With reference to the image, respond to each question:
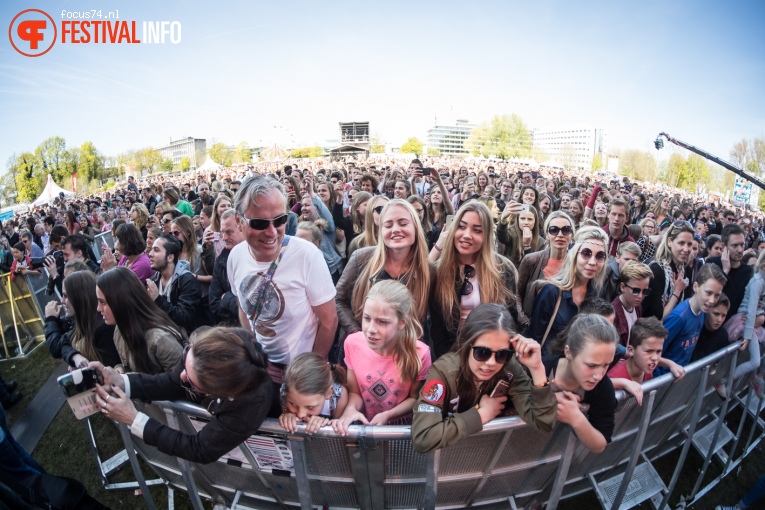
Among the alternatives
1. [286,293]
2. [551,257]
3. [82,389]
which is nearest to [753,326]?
[551,257]

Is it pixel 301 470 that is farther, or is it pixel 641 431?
pixel 641 431

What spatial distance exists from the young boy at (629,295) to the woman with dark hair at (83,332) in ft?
13.7

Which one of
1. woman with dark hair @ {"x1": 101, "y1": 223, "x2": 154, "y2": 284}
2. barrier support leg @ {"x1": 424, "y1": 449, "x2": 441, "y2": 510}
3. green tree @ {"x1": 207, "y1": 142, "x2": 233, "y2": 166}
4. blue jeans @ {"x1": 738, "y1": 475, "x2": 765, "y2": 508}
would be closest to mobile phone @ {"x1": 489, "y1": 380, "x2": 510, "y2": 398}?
barrier support leg @ {"x1": 424, "y1": 449, "x2": 441, "y2": 510}

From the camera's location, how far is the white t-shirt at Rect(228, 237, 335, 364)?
2.25 m

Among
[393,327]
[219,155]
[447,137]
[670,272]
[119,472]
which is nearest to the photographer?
[393,327]

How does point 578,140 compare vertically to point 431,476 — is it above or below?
above

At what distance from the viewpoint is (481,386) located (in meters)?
1.95

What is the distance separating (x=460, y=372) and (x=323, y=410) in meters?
0.88

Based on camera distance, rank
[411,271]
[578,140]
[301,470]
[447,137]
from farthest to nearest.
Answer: [447,137], [578,140], [411,271], [301,470]

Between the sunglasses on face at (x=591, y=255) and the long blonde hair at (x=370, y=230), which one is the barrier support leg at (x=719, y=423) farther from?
the long blonde hair at (x=370, y=230)

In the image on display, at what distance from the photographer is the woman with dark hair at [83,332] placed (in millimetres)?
2791

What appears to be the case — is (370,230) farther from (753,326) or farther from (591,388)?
(753,326)

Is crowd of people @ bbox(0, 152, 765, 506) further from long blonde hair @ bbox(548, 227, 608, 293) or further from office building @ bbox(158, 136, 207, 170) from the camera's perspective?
office building @ bbox(158, 136, 207, 170)

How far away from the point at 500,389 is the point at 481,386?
0.36ft
